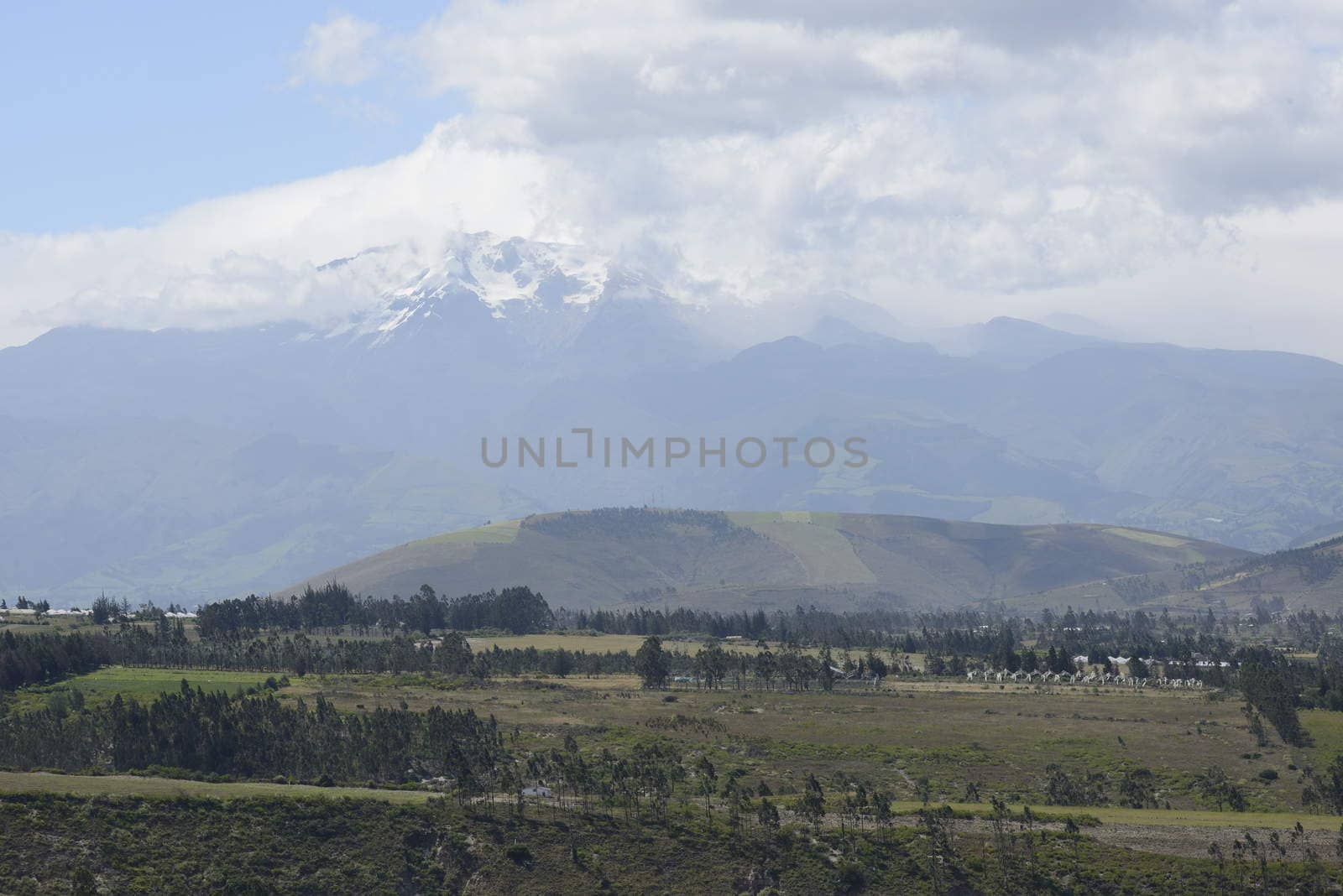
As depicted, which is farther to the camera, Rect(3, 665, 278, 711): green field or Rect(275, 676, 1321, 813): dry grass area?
Rect(3, 665, 278, 711): green field

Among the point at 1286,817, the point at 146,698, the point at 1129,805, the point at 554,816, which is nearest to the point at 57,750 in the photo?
the point at 146,698

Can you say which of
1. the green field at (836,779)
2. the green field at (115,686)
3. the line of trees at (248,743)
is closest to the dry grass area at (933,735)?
the green field at (836,779)

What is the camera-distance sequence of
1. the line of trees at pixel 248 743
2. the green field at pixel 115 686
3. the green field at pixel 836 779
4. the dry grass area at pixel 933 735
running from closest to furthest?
the green field at pixel 836 779 → the line of trees at pixel 248 743 → the dry grass area at pixel 933 735 → the green field at pixel 115 686

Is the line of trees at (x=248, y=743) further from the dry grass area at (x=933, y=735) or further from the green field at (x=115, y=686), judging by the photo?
the green field at (x=115, y=686)

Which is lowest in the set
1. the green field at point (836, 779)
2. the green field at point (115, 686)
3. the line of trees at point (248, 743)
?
the green field at point (836, 779)

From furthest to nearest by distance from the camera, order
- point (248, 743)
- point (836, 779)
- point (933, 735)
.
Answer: point (933, 735)
point (836, 779)
point (248, 743)

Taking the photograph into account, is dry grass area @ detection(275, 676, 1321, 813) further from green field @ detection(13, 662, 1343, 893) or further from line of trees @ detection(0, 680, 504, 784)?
line of trees @ detection(0, 680, 504, 784)

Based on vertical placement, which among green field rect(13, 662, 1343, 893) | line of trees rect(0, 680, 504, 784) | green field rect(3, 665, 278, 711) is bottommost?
green field rect(13, 662, 1343, 893)

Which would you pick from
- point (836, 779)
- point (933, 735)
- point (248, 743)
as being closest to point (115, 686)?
point (248, 743)

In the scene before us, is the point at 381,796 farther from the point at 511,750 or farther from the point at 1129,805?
the point at 1129,805

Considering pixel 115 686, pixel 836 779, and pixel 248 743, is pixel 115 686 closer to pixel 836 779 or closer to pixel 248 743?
pixel 248 743

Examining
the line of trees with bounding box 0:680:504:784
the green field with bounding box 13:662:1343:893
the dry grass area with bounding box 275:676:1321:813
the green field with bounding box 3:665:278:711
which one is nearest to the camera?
the green field with bounding box 13:662:1343:893

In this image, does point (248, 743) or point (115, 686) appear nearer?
point (248, 743)

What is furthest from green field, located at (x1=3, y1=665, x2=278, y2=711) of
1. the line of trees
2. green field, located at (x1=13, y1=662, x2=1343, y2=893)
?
the line of trees
